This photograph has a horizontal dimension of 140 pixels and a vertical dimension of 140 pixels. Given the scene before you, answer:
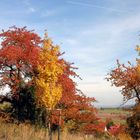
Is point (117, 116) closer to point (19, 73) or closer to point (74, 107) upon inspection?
point (74, 107)

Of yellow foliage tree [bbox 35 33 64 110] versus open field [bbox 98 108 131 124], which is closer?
yellow foliage tree [bbox 35 33 64 110]

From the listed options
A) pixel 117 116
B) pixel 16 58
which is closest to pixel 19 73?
pixel 16 58

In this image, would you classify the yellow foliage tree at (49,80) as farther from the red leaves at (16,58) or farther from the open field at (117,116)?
the open field at (117,116)

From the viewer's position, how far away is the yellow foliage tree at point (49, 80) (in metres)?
23.3

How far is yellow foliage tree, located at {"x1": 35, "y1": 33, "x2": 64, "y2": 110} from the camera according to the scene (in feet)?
76.4

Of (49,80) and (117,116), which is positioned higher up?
(49,80)

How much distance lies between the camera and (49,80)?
77.8ft

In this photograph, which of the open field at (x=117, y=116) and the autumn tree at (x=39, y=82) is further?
the open field at (x=117, y=116)

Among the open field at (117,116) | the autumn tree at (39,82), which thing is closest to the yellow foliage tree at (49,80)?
the autumn tree at (39,82)

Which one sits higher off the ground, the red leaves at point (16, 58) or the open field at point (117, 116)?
the red leaves at point (16, 58)

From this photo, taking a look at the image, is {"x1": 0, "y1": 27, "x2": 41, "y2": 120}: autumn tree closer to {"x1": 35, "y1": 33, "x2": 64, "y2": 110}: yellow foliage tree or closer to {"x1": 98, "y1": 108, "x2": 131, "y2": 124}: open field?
{"x1": 35, "y1": 33, "x2": 64, "y2": 110}: yellow foliage tree

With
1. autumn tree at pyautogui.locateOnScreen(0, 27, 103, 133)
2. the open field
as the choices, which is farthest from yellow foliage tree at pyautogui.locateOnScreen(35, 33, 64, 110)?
the open field

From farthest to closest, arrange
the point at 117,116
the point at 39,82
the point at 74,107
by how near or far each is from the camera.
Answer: the point at 117,116
the point at 74,107
the point at 39,82

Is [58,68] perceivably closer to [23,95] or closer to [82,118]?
[23,95]
